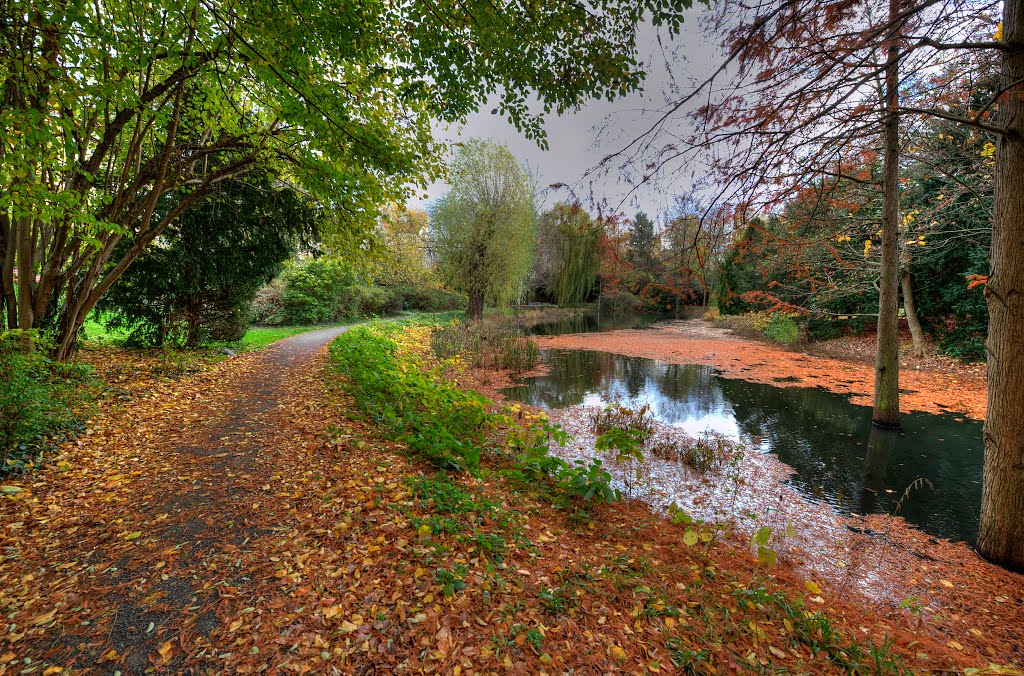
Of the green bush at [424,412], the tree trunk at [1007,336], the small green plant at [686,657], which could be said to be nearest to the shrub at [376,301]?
the green bush at [424,412]

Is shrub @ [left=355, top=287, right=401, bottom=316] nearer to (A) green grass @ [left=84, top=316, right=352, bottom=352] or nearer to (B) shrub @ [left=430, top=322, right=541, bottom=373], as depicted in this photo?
(A) green grass @ [left=84, top=316, right=352, bottom=352]

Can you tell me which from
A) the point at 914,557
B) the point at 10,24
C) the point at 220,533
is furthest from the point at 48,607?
the point at 914,557

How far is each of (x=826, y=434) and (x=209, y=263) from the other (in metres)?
13.9

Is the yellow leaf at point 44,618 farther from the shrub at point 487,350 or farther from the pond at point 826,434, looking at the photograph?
the shrub at point 487,350

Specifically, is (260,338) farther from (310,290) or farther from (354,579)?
(354,579)

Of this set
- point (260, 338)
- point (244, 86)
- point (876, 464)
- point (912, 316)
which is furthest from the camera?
point (260, 338)

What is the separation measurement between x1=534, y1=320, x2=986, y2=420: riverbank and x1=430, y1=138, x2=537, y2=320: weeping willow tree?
5.10 metres

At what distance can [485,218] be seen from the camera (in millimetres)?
20766

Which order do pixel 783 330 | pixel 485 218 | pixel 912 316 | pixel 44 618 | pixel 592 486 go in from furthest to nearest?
pixel 485 218 → pixel 783 330 → pixel 912 316 → pixel 592 486 → pixel 44 618

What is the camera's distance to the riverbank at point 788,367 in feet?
29.4

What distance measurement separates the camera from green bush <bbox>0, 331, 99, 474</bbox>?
3619 mm

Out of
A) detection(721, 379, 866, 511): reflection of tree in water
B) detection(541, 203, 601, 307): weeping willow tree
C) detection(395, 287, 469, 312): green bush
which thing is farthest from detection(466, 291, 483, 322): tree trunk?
detection(721, 379, 866, 511): reflection of tree in water

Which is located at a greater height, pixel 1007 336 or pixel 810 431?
pixel 1007 336

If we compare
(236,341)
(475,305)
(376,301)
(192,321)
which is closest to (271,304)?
(376,301)
